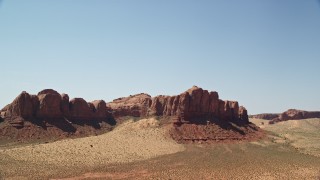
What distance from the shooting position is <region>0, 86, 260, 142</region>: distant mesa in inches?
3659

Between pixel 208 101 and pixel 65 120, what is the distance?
146 ft

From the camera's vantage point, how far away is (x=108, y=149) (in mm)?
78875

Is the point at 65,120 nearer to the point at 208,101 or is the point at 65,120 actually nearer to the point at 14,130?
the point at 14,130

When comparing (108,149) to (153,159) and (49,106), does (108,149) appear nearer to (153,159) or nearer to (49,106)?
(153,159)

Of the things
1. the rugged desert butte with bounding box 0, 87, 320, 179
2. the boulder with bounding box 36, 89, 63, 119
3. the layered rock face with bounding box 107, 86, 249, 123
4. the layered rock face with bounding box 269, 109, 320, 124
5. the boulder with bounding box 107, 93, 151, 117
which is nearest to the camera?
the rugged desert butte with bounding box 0, 87, 320, 179

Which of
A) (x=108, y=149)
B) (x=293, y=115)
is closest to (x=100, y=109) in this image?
(x=108, y=149)

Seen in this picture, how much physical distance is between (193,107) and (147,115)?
1721cm

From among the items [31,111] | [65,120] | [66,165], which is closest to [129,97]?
[65,120]

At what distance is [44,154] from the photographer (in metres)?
69.9

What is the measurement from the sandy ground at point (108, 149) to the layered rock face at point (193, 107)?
23.5 ft

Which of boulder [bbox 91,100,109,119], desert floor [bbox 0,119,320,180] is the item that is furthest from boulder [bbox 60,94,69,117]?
desert floor [bbox 0,119,320,180]

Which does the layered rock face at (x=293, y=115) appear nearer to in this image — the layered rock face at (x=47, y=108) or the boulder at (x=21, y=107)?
the layered rock face at (x=47, y=108)

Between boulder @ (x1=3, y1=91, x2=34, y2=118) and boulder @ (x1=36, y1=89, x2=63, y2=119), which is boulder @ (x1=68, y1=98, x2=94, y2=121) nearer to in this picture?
boulder @ (x1=36, y1=89, x2=63, y2=119)

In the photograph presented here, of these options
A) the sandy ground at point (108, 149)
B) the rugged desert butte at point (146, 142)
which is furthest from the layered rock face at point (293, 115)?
the sandy ground at point (108, 149)
